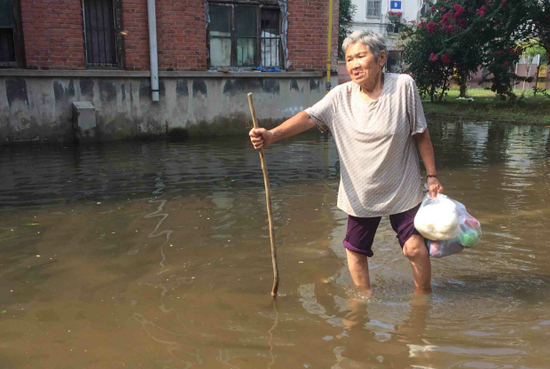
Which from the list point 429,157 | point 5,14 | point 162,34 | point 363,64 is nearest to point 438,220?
point 429,157

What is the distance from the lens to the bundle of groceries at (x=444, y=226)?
3125 mm

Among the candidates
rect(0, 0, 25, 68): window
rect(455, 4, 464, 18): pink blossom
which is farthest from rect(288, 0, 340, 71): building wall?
rect(455, 4, 464, 18): pink blossom

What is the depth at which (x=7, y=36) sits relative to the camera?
11.1 metres

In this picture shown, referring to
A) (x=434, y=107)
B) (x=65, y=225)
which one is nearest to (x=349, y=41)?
(x=65, y=225)

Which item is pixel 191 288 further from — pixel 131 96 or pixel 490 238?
pixel 131 96

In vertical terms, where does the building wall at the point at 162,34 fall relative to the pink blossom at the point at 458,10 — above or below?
below

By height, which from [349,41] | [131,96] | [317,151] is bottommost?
[317,151]

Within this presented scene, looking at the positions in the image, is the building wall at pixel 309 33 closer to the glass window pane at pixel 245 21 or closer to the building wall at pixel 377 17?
the glass window pane at pixel 245 21

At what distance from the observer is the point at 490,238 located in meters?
4.89

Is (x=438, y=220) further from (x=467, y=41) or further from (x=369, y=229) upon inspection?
(x=467, y=41)

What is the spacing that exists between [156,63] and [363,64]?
370 inches

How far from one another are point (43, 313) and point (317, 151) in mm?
7564

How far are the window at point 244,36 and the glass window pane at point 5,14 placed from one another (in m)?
4.16

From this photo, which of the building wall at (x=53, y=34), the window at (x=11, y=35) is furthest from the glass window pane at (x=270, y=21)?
the window at (x=11, y=35)
